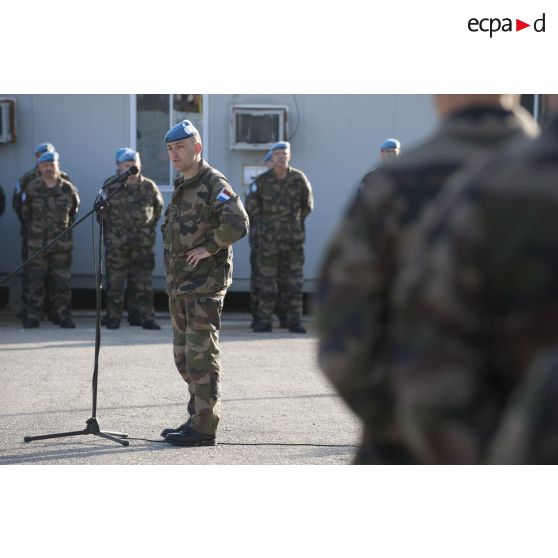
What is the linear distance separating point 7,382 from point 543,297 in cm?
714

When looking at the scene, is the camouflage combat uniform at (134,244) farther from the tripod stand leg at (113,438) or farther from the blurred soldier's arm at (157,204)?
the tripod stand leg at (113,438)

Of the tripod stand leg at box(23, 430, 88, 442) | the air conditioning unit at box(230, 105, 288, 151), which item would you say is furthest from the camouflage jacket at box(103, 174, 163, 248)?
the tripod stand leg at box(23, 430, 88, 442)

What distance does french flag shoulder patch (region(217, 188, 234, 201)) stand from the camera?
19.1 ft

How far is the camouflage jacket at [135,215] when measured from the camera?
1155cm

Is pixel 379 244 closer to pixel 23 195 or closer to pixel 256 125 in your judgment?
pixel 23 195

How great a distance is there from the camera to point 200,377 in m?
5.89

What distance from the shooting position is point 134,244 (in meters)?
11.7

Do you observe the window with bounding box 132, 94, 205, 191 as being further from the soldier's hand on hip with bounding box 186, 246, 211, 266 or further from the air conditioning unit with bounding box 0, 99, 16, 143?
the soldier's hand on hip with bounding box 186, 246, 211, 266

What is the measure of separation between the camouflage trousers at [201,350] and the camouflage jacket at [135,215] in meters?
5.66

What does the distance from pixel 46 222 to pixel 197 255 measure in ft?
20.5

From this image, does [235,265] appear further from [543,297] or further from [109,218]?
[543,297]

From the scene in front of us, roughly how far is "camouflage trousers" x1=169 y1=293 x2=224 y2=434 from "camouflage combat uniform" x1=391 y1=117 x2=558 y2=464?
14.1 ft
